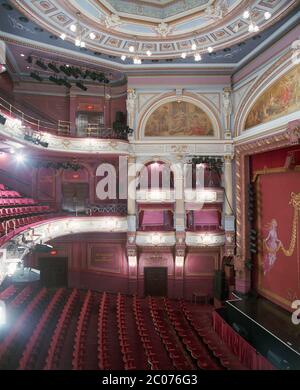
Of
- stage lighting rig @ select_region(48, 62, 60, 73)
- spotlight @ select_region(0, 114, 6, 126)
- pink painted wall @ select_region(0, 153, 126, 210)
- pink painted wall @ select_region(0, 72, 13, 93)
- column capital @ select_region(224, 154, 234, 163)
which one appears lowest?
pink painted wall @ select_region(0, 153, 126, 210)

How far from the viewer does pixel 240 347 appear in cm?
616

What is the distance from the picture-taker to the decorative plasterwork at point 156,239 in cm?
917

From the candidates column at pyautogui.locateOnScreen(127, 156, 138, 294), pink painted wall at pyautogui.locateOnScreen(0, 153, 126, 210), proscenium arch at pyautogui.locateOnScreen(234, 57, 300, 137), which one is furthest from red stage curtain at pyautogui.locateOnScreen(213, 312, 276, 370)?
proscenium arch at pyautogui.locateOnScreen(234, 57, 300, 137)

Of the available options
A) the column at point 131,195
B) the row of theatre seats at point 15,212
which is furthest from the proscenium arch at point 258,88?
the row of theatre seats at point 15,212

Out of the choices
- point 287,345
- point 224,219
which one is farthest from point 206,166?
point 287,345

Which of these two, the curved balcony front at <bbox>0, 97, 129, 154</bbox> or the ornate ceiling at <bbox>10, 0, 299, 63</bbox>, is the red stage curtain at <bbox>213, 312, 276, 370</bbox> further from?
the ornate ceiling at <bbox>10, 0, 299, 63</bbox>

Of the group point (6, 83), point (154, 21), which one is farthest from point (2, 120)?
point (6, 83)

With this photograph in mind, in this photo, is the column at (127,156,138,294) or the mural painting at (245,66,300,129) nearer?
the mural painting at (245,66,300,129)

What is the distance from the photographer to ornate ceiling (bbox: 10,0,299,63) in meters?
6.13

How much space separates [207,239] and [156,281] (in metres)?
2.13

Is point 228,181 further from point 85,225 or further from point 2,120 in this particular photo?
point 2,120

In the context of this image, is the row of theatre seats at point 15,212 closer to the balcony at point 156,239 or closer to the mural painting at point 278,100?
the balcony at point 156,239

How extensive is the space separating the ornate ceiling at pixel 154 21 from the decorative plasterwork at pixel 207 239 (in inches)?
194
